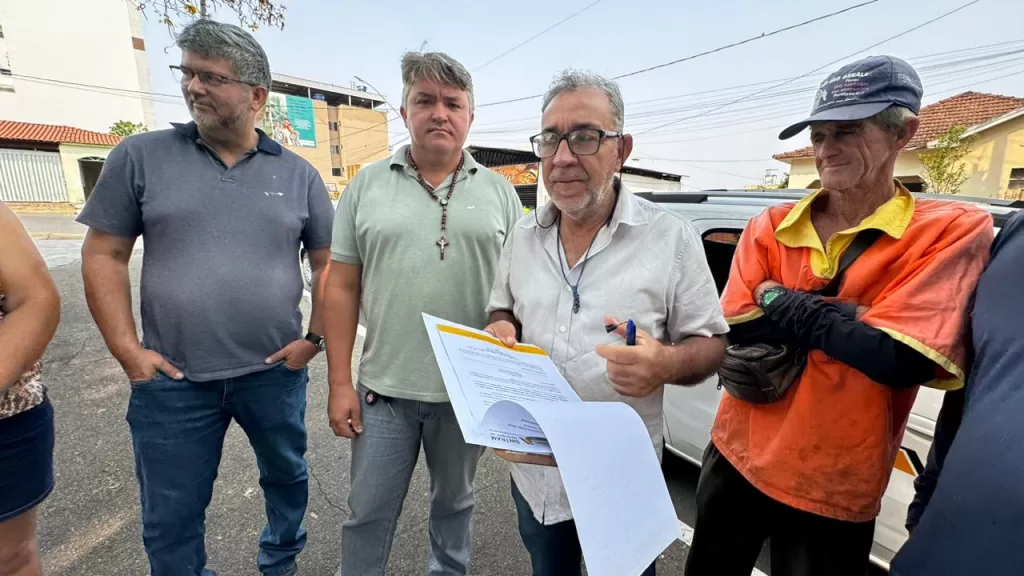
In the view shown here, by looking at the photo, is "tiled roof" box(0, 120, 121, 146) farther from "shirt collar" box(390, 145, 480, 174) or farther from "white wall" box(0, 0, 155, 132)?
"shirt collar" box(390, 145, 480, 174)

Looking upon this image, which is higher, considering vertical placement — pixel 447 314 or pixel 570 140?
pixel 570 140

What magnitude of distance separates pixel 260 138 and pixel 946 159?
14.0 meters

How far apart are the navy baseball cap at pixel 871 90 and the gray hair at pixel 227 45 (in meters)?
1.97

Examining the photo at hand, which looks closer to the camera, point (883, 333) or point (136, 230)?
point (883, 333)

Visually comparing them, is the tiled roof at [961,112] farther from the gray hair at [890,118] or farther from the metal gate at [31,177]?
the metal gate at [31,177]

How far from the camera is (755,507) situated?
1.53m

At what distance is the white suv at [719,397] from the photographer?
1755mm

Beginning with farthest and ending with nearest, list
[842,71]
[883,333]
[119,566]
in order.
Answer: [119,566], [842,71], [883,333]

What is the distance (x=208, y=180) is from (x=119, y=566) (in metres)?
1.83

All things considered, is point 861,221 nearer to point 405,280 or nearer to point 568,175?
point 568,175

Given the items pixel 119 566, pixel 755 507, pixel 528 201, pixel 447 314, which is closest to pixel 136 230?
pixel 447 314

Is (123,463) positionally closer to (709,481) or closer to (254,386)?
(254,386)

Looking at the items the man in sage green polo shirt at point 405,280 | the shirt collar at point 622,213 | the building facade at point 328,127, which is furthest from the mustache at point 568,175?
the building facade at point 328,127

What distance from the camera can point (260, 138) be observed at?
1867 millimetres
